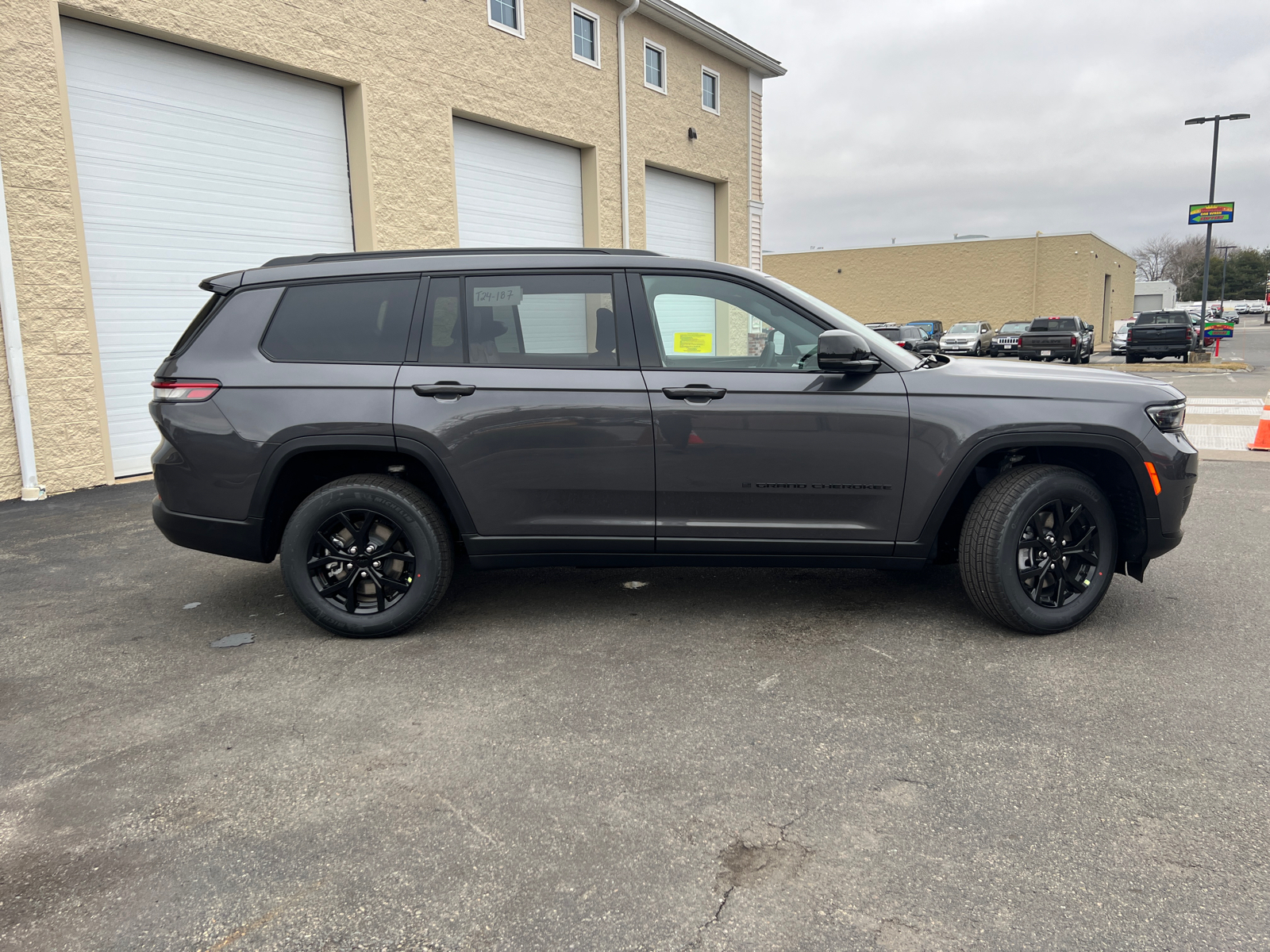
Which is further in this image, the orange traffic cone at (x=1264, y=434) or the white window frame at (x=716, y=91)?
the white window frame at (x=716, y=91)

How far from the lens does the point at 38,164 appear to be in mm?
7832

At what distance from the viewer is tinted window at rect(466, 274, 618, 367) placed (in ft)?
13.5

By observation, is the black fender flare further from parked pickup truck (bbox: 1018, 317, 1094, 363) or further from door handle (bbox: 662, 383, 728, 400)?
parked pickup truck (bbox: 1018, 317, 1094, 363)

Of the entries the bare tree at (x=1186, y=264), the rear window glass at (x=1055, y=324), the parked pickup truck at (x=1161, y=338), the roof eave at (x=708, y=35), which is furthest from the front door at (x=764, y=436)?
the bare tree at (x=1186, y=264)

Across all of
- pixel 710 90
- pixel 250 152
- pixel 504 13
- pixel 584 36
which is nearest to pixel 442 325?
pixel 250 152

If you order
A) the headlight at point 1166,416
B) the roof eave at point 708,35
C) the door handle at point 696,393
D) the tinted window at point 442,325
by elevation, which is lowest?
the headlight at point 1166,416

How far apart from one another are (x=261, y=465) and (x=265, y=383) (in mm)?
393

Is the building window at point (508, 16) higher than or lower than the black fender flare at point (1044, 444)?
higher

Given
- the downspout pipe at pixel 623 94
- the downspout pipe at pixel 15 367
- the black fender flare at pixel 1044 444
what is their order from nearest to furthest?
the black fender flare at pixel 1044 444, the downspout pipe at pixel 15 367, the downspout pipe at pixel 623 94

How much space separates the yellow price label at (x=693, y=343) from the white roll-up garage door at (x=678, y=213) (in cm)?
1250

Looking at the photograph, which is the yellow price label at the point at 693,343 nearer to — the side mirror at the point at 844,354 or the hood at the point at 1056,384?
the side mirror at the point at 844,354

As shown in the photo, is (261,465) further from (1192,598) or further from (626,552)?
(1192,598)

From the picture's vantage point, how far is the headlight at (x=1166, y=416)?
397cm

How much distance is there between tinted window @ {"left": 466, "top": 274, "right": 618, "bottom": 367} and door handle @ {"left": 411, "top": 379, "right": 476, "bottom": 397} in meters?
0.17
